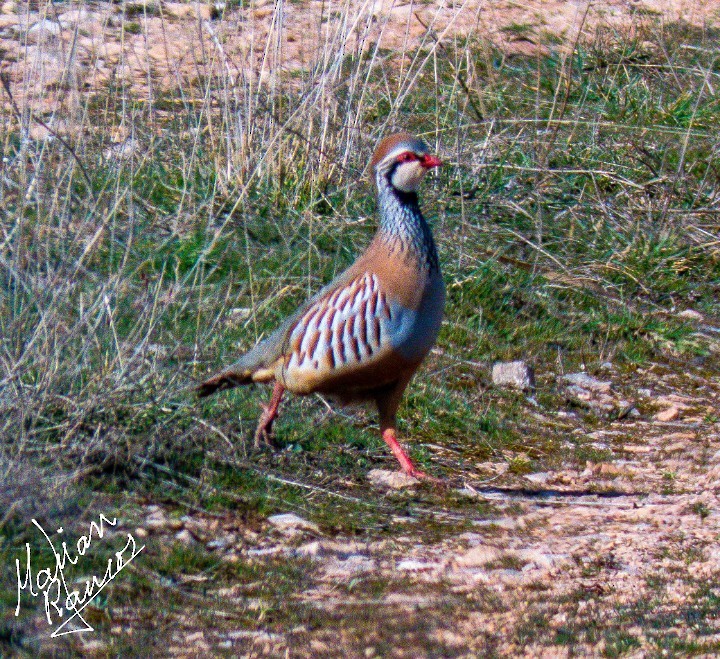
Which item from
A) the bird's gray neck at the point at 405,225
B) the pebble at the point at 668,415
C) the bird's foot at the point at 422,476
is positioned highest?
the bird's gray neck at the point at 405,225

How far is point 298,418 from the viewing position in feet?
14.7

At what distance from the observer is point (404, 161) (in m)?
4.28

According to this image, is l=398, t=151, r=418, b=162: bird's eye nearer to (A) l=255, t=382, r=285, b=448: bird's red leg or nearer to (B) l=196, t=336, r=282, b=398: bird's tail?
(B) l=196, t=336, r=282, b=398: bird's tail

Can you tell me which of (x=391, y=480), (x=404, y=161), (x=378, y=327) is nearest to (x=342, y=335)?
(x=378, y=327)

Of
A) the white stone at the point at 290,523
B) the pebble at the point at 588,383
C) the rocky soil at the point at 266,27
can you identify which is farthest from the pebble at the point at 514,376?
the rocky soil at the point at 266,27

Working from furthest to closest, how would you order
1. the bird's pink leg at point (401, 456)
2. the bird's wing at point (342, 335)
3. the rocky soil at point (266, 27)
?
the rocky soil at point (266, 27) → the bird's pink leg at point (401, 456) → the bird's wing at point (342, 335)

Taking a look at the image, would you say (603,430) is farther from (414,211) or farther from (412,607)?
(412,607)

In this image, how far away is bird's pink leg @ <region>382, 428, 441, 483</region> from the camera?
13.6ft

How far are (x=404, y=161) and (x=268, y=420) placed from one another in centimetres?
99

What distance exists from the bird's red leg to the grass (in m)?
0.07

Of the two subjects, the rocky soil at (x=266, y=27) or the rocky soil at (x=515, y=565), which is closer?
the rocky soil at (x=515, y=565)

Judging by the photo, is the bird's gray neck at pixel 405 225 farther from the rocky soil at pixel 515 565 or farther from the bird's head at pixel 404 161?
the rocky soil at pixel 515 565

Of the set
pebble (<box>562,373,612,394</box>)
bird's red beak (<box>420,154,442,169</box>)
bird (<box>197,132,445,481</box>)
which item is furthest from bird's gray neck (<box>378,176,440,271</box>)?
pebble (<box>562,373,612,394</box>)

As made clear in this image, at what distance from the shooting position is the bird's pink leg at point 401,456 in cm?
414
